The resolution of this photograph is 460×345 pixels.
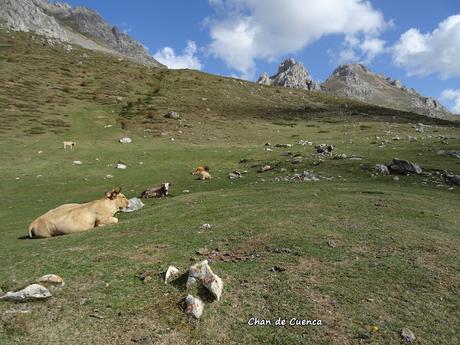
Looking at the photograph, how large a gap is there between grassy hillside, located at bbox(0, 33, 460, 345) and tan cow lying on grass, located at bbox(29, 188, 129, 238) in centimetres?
122

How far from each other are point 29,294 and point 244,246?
22.5 ft

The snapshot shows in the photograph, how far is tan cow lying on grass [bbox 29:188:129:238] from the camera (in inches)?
766

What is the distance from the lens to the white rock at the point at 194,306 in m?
10.4

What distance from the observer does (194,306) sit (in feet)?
34.5

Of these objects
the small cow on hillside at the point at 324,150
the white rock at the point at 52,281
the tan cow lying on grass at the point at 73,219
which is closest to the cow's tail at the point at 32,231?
the tan cow lying on grass at the point at 73,219

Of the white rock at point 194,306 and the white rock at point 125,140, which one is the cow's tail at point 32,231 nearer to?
the white rock at point 194,306

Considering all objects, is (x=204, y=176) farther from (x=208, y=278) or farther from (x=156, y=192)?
(x=208, y=278)

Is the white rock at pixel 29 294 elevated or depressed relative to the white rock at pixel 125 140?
elevated

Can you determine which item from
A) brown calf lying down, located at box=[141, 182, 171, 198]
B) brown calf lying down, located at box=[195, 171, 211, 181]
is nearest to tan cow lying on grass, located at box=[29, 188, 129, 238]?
brown calf lying down, located at box=[141, 182, 171, 198]

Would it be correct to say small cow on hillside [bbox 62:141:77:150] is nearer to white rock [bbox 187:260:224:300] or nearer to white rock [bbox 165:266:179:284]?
white rock [bbox 165:266:179:284]

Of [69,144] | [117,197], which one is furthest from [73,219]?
[69,144]

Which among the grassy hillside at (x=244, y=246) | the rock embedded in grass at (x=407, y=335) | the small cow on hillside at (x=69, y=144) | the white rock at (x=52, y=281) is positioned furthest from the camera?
the small cow on hillside at (x=69, y=144)

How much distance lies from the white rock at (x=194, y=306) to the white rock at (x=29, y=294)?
11.8 ft

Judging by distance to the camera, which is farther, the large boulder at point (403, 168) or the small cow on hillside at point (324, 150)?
the small cow on hillside at point (324, 150)
